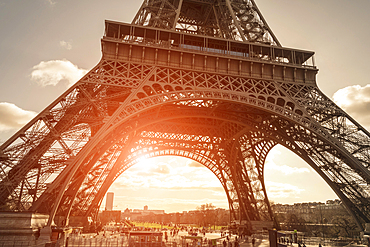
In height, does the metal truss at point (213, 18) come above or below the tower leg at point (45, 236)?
above

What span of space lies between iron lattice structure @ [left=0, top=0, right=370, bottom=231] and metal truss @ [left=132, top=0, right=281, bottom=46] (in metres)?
0.15

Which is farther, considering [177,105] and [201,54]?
[177,105]

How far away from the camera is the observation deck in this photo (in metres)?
24.3

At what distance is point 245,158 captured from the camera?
137ft

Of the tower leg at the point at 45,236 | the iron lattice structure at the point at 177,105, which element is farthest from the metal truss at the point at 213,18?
the tower leg at the point at 45,236

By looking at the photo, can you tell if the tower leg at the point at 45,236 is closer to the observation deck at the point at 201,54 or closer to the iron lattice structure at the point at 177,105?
the iron lattice structure at the point at 177,105

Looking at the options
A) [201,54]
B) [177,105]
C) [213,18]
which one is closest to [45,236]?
[177,105]

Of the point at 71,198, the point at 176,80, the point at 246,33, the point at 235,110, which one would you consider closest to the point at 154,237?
the point at 71,198

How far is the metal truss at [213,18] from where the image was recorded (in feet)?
91.2

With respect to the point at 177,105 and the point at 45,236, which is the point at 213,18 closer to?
the point at 177,105

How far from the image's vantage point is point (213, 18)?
36.9 m

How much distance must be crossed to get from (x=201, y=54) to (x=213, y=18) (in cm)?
1416

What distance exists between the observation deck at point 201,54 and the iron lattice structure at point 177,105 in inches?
4.0

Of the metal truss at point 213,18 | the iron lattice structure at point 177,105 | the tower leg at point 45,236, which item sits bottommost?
the tower leg at point 45,236
